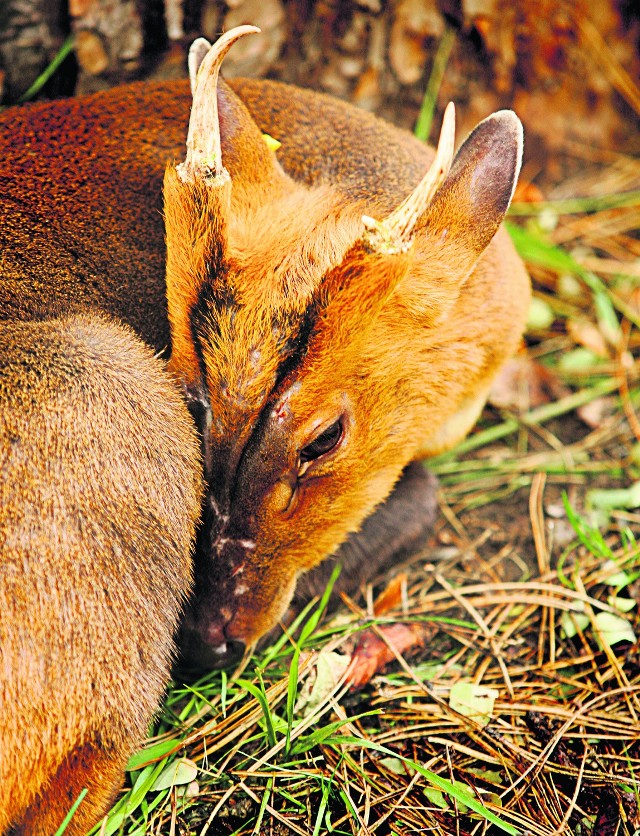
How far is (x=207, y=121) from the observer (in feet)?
9.78

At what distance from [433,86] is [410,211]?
2925mm

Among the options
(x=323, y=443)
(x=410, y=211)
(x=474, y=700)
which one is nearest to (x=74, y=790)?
(x=323, y=443)

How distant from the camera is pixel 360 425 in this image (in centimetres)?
336

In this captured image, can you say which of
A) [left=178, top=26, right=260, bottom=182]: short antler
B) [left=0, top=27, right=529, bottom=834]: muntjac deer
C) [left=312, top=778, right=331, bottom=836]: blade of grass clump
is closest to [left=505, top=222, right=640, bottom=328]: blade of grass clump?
[left=0, top=27, right=529, bottom=834]: muntjac deer

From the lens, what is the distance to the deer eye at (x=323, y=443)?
3.21 m

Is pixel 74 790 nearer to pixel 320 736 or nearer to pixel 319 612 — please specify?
pixel 320 736

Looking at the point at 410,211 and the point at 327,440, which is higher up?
the point at 410,211

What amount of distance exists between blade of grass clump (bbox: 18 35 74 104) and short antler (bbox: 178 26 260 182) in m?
1.62

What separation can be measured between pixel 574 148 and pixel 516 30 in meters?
1.13

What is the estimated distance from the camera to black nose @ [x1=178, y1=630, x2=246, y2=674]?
3.38 m

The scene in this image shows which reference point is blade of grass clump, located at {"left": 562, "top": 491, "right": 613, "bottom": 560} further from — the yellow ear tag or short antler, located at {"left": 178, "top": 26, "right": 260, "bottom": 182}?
short antler, located at {"left": 178, "top": 26, "right": 260, "bottom": 182}

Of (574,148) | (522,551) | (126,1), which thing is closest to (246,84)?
(126,1)

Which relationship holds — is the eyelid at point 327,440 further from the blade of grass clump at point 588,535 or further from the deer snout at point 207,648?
the blade of grass clump at point 588,535

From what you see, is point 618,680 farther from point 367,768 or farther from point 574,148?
point 574,148
